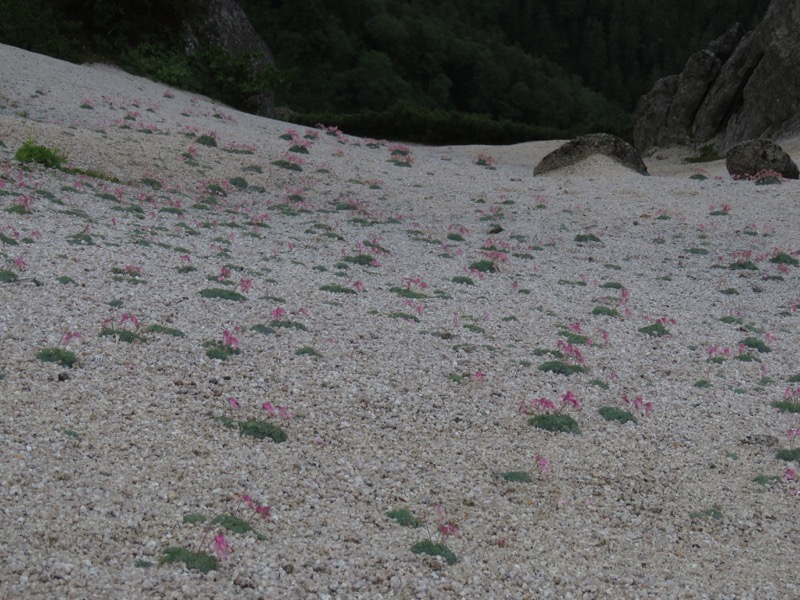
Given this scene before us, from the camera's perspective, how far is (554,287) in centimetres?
1339

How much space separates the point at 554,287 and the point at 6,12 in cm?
2505

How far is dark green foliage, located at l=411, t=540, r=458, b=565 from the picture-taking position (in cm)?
564

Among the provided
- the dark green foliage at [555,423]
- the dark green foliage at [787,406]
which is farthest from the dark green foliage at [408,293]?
the dark green foliage at [787,406]

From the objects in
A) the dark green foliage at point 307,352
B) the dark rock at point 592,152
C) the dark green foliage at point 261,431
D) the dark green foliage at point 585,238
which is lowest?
the dark green foliage at point 261,431

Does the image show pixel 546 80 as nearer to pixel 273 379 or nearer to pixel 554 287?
pixel 554 287

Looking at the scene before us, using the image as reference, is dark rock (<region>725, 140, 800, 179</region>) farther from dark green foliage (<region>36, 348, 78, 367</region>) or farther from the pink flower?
the pink flower

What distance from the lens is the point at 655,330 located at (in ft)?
36.6

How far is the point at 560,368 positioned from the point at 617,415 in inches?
45.5

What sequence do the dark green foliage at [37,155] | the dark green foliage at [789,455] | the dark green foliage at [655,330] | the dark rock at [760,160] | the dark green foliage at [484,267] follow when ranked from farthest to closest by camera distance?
1. the dark rock at [760,160]
2. the dark green foliage at [37,155]
3. the dark green foliage at [484,267]
4. the dark green foliage at [655,330]
5. the dark green foliage at [789,455]

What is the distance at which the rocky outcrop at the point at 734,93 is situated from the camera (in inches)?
1191

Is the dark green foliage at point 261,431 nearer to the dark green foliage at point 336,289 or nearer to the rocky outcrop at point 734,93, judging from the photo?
the dark green foliage at point 336,289

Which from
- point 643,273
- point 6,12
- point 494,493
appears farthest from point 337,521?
point 6,12

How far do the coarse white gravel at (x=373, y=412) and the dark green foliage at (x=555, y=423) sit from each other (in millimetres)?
106

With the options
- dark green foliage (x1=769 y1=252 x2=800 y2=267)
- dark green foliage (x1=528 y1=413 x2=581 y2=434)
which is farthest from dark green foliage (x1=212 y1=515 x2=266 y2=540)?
dark green foliage (x1=769 y1=252 x2=800 y2=267)
